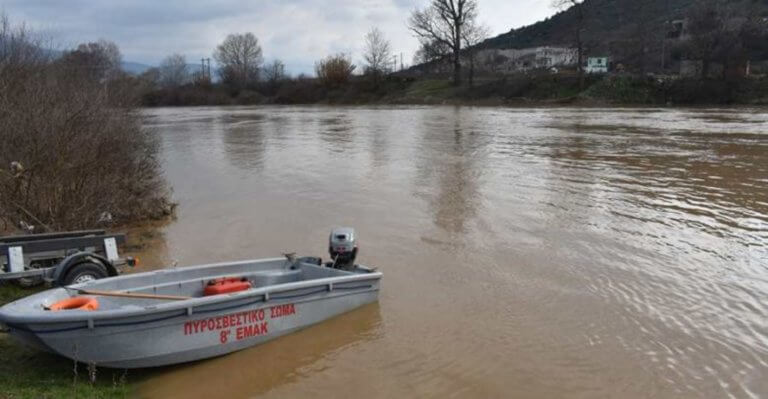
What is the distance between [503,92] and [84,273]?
2173 inches

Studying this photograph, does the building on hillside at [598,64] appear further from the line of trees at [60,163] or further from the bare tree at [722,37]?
the line of trees at [60,163]

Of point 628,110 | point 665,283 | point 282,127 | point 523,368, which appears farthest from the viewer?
point 628,110

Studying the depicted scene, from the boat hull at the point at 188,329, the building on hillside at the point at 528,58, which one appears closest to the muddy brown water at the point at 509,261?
A: the boat hull at the point at 188,329

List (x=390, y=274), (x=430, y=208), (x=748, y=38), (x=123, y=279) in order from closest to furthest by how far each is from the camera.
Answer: (x=123, y=279)
(x=390, y=274)
(x=430, y=208)
(x=748, y=38)

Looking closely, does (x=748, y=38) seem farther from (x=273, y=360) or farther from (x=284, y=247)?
(x=273, y=360)

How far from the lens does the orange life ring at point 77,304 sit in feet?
20.6

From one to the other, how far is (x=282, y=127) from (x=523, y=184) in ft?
80.0

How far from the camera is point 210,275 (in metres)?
7.88

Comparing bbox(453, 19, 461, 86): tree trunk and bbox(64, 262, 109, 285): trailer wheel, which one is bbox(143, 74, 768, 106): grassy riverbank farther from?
bbox(64, 262, 109, 285): trailer wheel

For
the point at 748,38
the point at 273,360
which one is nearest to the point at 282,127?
the point at 273,360

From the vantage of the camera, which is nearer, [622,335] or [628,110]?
[622,335]

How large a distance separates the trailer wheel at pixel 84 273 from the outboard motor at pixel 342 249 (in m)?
2.85

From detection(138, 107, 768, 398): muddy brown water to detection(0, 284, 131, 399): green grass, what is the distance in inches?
16.4

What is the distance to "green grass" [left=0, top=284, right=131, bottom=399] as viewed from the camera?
570 cm
